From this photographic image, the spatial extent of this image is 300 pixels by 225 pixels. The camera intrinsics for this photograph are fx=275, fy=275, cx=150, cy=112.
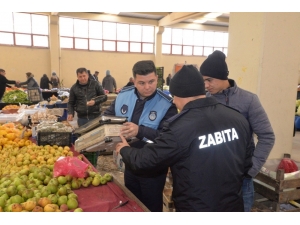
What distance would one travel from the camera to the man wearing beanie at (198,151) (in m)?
1.45

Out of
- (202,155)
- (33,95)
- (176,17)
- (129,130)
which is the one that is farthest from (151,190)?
(176,17)

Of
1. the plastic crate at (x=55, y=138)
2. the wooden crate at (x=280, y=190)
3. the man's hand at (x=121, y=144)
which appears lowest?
the wooden crate at (x=280, y=190)

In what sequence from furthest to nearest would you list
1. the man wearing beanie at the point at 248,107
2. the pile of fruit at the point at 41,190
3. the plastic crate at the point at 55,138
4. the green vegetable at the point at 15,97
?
1. the green vegetable at the point at 15,97
2. the plastic crate at the point at 55,138
3. the man wearing beanie at the point at 248,107
4. the pile of fruit at the point at 41,190

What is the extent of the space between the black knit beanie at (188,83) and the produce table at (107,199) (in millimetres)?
796

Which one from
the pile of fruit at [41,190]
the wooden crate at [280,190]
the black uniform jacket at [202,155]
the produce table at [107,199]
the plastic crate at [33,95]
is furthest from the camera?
the plastic crate at [33,95]

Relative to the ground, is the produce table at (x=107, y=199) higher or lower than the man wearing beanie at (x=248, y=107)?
lower

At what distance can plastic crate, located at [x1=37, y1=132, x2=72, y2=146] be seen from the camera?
119 inches

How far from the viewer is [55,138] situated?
121 inches

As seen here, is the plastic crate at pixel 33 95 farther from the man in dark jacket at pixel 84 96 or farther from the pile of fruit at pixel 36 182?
the pile of fruit at pixel 36 182

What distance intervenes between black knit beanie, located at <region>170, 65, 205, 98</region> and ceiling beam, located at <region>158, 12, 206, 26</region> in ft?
37.2

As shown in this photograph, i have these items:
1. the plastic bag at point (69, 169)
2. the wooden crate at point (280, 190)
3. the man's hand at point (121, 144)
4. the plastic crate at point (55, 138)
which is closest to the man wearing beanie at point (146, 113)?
the man's hand at point (121, 144)

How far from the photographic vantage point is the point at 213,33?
18.6 m

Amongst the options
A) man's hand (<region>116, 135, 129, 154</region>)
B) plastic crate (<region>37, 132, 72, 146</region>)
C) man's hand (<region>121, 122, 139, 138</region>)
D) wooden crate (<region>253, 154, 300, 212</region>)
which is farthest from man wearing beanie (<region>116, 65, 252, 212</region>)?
plastic crate (<region>37, 132, 72, 146</region>)

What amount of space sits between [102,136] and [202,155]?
69 centimetres
